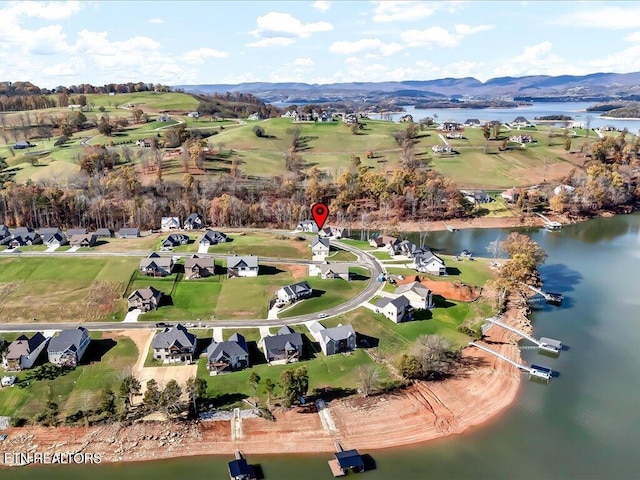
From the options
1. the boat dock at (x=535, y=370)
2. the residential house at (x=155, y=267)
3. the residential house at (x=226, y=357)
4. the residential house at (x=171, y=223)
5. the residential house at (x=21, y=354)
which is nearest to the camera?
the residential house at (x=226, y=357)

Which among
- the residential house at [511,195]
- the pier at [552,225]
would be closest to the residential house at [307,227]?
the pier at [552,225]

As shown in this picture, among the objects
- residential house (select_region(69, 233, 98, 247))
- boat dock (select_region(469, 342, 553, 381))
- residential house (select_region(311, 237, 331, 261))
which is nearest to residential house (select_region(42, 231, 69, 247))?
residential house (select_region(69, 233, 98, 247))

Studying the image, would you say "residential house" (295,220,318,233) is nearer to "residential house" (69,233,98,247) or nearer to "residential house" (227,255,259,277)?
"residential house" (227,255,259,277)

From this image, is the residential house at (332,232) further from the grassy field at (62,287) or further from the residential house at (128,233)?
→ the grassy field at (62,287)

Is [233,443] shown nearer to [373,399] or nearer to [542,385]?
[373,399]

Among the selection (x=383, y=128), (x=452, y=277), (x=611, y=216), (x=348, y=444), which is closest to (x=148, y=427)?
(x=348, y=444)
